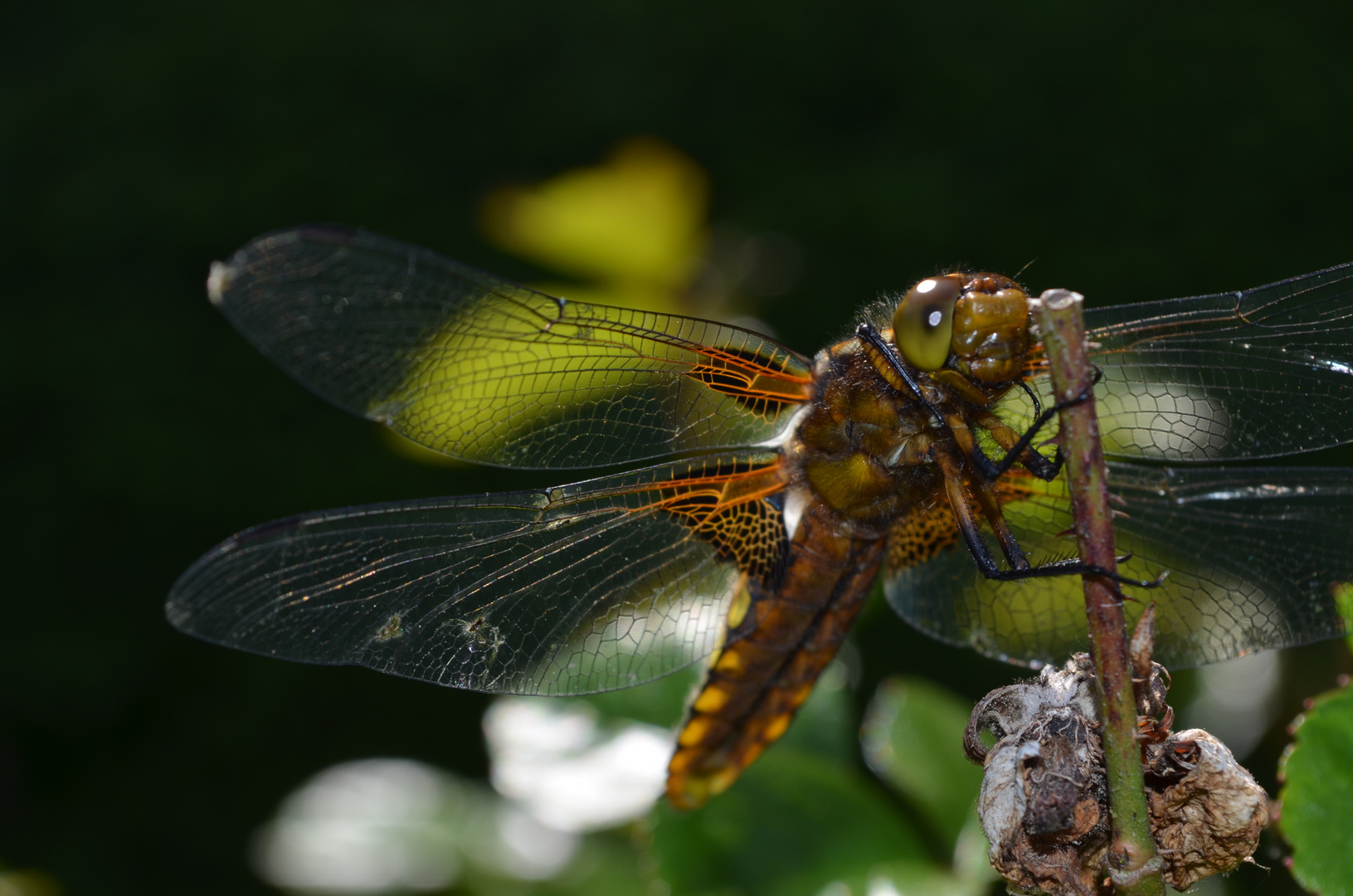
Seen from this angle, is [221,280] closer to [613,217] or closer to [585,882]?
[613,217]

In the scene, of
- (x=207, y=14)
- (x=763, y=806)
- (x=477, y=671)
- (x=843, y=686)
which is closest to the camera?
(x=477, y=671)

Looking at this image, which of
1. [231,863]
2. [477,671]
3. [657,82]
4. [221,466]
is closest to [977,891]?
[477,671]

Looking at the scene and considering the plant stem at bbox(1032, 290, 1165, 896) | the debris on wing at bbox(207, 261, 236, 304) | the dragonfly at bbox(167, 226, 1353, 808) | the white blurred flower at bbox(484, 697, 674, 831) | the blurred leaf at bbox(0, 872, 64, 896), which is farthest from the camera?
the blurred leaf at bbox(0, 872, 64, 896)

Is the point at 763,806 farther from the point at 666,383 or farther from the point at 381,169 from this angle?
the point at 381,169

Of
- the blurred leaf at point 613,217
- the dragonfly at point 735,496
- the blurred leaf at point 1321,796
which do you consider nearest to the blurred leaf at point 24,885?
the dragonfly at point 735,496

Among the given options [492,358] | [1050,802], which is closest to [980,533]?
[1050,802]

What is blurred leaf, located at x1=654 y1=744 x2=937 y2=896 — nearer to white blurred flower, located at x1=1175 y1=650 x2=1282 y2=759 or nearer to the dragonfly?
the dragonfly

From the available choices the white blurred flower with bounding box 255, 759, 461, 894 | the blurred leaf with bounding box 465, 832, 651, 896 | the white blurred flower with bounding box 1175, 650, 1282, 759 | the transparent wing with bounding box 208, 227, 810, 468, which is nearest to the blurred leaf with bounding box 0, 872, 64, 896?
the white blurred flower with bounding box 255, 759, 461, 894
